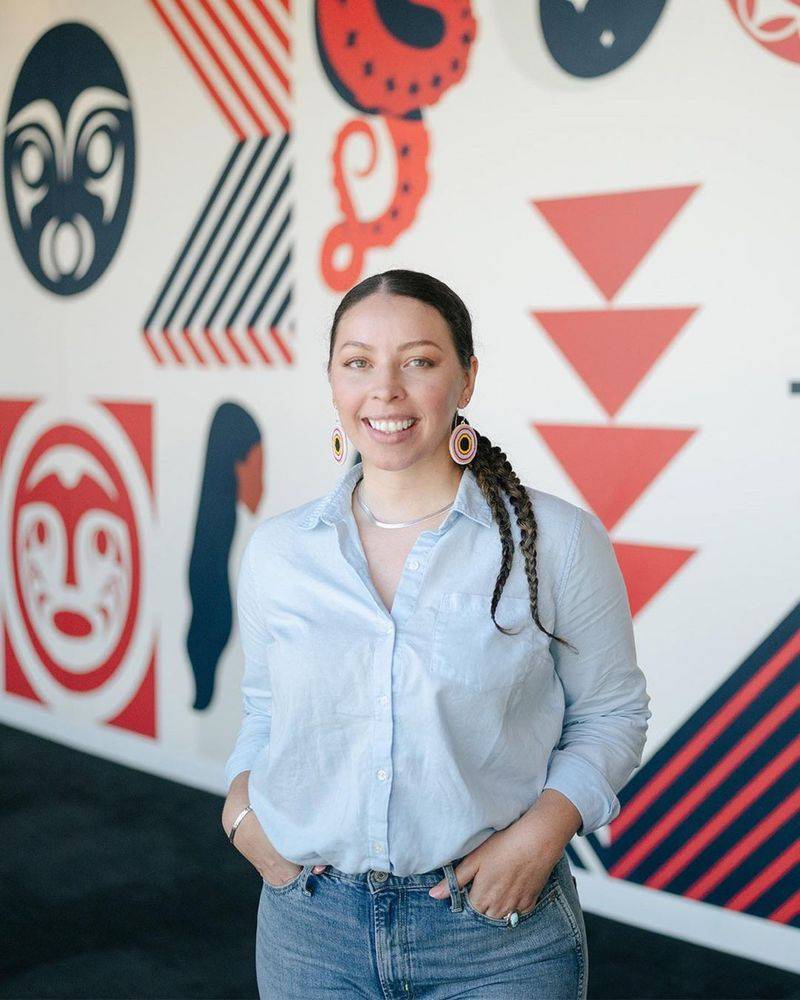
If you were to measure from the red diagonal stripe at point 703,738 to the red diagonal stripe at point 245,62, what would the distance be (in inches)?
88.2

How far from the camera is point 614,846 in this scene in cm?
315

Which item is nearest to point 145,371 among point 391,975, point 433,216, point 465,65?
point 433,216

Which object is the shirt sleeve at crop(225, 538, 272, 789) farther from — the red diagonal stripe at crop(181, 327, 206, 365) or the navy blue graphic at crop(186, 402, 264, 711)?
the red diagonal stripe at crop(181, 327, 206, 365)

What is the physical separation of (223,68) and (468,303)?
Answer: 130 cm

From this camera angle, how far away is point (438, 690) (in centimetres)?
132

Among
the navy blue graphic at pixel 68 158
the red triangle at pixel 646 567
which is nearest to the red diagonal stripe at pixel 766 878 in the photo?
the red triangle at pixel 646 567

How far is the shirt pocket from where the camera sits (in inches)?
52.5

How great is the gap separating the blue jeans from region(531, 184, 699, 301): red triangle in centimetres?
196

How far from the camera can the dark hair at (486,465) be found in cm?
136

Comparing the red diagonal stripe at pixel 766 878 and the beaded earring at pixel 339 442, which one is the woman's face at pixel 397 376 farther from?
the red diagonal stripe at pixel 766 878

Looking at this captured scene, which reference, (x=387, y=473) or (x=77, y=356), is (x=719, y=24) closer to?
(x=387, y=473)

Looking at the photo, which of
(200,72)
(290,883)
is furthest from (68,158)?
(290,883)

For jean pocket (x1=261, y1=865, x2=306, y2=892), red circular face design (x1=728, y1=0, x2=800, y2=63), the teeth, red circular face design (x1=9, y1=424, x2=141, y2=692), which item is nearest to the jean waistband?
jean pocket (x1=261, y1=865, x2=306, y2=892)

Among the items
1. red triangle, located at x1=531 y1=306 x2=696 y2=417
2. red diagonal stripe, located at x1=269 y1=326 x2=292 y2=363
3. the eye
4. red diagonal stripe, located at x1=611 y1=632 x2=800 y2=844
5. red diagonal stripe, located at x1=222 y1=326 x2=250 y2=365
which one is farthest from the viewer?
red diagonal stripe, located at x1=222 y1=326 x2=250 y2=365
